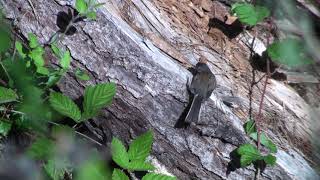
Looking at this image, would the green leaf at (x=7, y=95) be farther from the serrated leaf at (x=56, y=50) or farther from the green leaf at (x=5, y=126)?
the serrated leaf at (x=56, y=50)

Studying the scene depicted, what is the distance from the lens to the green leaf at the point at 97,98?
2299mm

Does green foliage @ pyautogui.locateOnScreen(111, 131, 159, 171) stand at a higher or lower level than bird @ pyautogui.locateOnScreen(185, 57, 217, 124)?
lower

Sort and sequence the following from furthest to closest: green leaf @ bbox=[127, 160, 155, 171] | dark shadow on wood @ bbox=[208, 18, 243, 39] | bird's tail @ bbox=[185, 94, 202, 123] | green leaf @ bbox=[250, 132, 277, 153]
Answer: dark shadow on wood @ bbox=[208, 18, 243, 39] < green leaf @ bbox=[250, 132, 277, 153] < bird's tail @ bbox=[185, 94, 202, 123] < green leaf @ bbox=[127, 160, 155, 171]

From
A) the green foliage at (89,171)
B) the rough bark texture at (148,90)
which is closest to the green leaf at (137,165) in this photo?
the rough bark texture at (148,90)

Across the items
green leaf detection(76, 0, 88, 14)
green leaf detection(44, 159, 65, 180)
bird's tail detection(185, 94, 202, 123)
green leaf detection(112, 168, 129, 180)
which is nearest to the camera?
green leaf detection(44, 159, 65, 180)

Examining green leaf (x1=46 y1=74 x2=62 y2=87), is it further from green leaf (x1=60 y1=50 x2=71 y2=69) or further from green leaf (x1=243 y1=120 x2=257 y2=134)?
green leaf (x1=243 y1=120 x2=257 y2=134)

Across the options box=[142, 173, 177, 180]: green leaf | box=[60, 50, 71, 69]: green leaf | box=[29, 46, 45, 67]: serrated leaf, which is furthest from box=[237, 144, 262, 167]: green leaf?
box=[29, 46, 45, 67]: serrated leaf

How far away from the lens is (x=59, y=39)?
8.42 feet

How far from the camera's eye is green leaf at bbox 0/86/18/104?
2236 millimetres

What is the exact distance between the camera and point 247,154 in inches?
106

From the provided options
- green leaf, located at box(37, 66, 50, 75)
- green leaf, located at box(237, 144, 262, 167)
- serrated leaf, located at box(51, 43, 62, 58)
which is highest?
green leaf, located at box(237, 144, 262, 167)

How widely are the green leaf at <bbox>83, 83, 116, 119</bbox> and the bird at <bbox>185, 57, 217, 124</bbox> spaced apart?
0.52m

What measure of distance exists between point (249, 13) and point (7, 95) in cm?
183

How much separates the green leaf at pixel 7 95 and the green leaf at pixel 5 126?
188 mm
